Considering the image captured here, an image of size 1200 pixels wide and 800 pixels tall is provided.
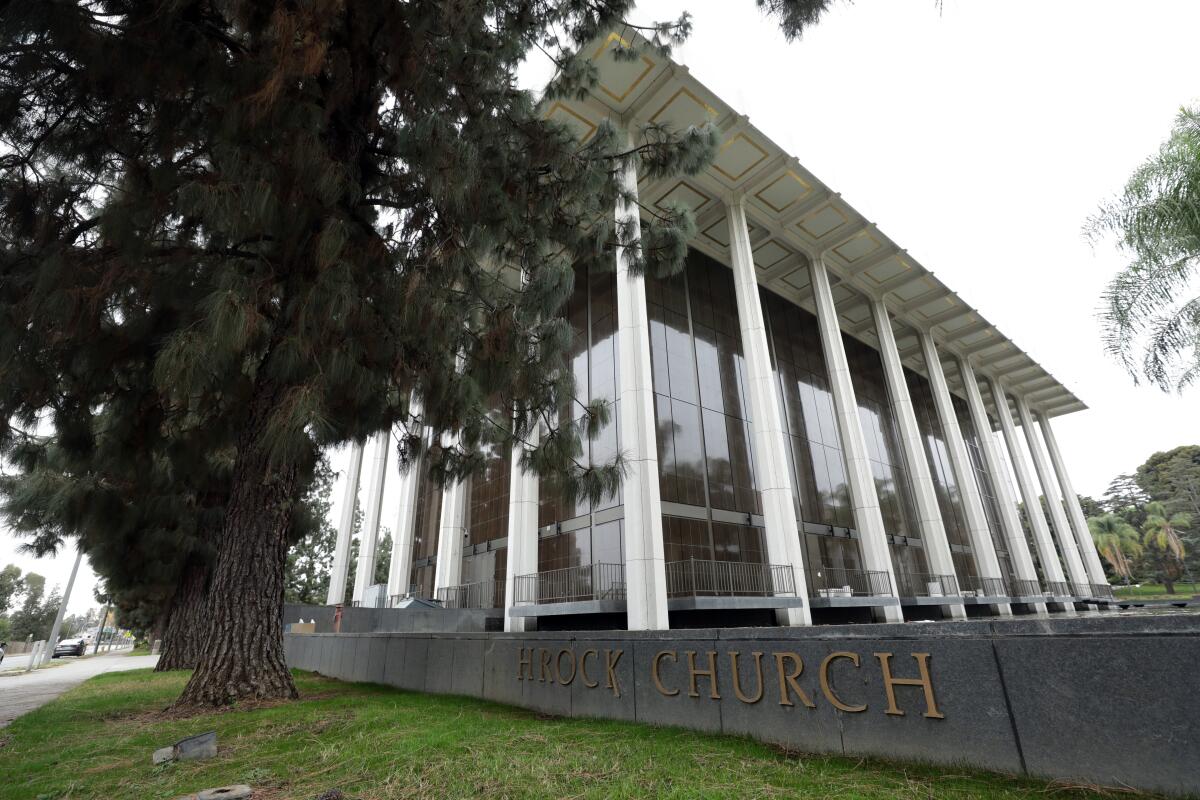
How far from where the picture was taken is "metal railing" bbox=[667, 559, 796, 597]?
1647 centimetres

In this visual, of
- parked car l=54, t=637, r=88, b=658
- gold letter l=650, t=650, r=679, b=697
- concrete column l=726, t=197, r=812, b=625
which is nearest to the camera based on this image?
gold letter l=650, t=650, r=679, b=697

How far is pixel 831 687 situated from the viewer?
4168 mm

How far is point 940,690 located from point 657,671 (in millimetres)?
2500

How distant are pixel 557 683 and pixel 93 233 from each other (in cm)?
706

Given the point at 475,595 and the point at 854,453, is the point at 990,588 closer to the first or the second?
the point at 854,453

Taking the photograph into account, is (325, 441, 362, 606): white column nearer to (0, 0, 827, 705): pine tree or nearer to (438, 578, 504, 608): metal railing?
(438, 578, 504, 608): metal railing

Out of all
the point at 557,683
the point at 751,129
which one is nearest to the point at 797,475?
the point at 751,129

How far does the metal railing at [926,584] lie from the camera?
866 inches

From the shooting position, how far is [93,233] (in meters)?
6.21

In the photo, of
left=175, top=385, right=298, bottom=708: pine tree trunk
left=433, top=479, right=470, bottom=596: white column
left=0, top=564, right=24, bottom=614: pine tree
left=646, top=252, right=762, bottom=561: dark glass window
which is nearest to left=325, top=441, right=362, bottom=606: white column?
left=433, top=479, right=470, bottom=596: white column

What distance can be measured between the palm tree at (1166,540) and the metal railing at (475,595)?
62.1 meters

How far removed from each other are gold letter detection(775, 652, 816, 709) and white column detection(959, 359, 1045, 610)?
29.8 m

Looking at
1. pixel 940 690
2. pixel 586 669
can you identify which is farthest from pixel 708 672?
pixel 940 690

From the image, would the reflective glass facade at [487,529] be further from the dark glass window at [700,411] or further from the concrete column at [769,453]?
the concrete column at [769,453]
